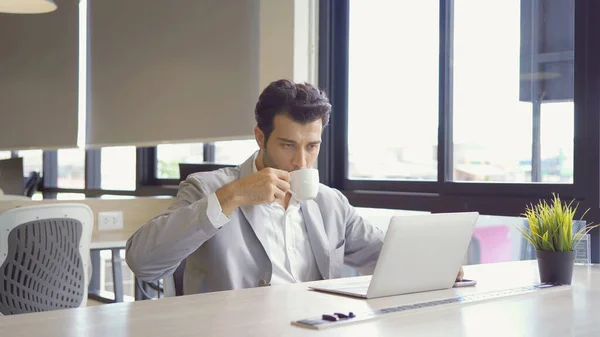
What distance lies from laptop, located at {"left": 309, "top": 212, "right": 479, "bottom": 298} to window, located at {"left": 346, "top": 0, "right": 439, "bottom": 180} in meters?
1.64

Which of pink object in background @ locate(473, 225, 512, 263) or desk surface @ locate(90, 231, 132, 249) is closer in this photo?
pink object in background @ locate(473, 225, 512, 263)

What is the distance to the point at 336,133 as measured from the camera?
3.78 m

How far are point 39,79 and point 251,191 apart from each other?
473cm

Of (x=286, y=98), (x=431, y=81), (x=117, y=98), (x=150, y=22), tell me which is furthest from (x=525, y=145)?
(x=117, y=98)

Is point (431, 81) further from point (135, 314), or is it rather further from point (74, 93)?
point (74, 93)

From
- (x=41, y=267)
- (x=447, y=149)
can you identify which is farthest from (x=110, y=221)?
(x=447, y=149)

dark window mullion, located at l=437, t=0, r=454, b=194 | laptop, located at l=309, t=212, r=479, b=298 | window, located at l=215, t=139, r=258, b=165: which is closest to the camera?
laptop, located at l=309, t=212, r=479, b=298

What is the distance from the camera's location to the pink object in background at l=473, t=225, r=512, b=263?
3.09 meters

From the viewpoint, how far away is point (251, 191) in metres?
1.81

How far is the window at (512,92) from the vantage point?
2.81m

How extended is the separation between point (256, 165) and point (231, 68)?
76.0 inches

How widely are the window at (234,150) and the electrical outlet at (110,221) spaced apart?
748mm

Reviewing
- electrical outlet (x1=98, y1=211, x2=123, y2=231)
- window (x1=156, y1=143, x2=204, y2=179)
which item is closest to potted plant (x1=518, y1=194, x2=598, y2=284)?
electrical outlet (x1=98, y1=211, x2=123, y2=231)

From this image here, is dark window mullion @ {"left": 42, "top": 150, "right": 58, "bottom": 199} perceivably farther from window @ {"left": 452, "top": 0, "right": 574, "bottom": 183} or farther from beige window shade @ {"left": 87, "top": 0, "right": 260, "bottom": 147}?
window @ {"left": 452, "top": 0, "right": 574, "bottom": 183}
